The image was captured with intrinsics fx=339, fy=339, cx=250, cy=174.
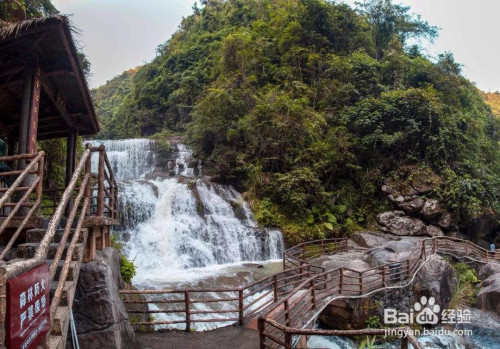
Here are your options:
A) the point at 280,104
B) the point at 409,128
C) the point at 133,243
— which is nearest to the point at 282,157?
the point at 280,104

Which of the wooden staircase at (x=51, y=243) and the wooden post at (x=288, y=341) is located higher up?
the wooden staircase at (x=51, y=243)

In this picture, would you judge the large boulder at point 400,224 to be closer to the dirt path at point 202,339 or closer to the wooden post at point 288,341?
the dirt path at point 202,339

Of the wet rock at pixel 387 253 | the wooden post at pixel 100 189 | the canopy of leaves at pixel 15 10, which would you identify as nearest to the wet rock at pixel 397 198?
the wet rock at pixel 387 253

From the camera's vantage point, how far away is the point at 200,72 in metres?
33.2

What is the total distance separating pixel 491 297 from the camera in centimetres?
1191

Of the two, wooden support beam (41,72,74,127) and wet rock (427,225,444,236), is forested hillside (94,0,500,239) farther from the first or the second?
wooden support beam (41,72,74,127)

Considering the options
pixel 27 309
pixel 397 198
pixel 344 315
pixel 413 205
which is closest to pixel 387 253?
pixel 344 315

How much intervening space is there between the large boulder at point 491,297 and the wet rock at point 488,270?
6.20ft

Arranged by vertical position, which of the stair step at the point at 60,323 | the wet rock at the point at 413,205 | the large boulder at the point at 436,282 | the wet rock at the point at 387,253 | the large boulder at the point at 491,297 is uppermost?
the stair step at the point at 60,323

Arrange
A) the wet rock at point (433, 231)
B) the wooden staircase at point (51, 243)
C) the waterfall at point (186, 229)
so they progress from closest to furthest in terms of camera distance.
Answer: the wooden staircase at point (51, 243), the waterfall at point (186, 229), the wet rock at point (433, 231)

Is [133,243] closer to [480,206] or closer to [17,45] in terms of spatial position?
[17,45]

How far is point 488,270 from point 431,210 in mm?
4912

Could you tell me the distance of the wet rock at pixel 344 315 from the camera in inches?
376

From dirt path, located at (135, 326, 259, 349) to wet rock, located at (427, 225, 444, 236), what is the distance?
50.0ft
